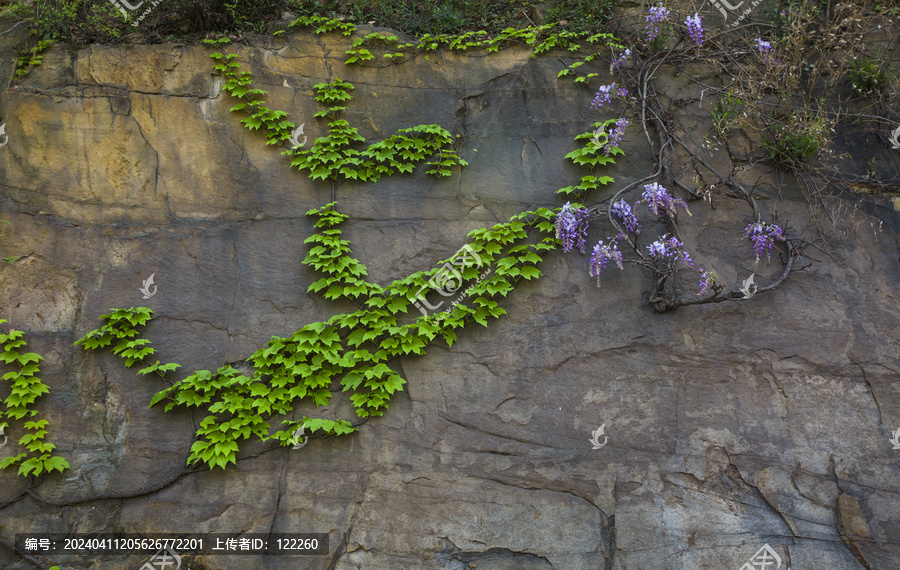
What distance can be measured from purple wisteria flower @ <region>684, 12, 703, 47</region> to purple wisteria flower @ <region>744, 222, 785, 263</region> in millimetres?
1694

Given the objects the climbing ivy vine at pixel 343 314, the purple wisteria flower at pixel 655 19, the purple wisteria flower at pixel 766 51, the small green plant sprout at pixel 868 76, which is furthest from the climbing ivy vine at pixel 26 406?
the small green plant sprout at pixel 868 76

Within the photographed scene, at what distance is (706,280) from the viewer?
4.32 meters

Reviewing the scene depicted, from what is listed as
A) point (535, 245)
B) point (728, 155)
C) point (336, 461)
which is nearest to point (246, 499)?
point (336, 461)

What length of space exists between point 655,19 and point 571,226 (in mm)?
2074
